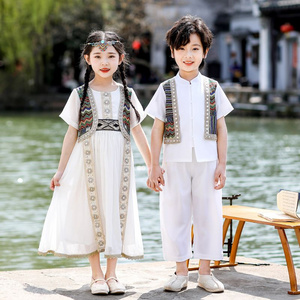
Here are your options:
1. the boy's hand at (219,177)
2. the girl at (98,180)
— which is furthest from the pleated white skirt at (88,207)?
the boy's hand at (219,177)

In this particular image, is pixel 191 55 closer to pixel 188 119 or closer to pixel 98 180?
pixel 188 119

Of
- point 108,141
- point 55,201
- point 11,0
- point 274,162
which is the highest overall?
point 11,0

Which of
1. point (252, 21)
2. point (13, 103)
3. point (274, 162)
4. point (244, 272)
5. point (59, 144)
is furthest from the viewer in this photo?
point (252, 21)

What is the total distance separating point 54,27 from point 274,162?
1776 centimetres

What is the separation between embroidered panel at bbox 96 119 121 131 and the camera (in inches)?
187

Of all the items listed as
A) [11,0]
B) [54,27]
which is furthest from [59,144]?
[54,27]

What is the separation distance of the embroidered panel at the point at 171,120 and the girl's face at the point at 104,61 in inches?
12.8

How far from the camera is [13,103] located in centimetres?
3020

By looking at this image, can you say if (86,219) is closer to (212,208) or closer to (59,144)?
(212,208)

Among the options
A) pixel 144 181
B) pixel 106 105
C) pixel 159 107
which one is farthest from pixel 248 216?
pixel 144 181

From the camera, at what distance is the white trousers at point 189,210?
15.3 feet

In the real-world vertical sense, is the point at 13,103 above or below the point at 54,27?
below

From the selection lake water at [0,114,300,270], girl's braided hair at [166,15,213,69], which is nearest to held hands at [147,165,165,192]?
girl's braided hair at [166,15,213,69]

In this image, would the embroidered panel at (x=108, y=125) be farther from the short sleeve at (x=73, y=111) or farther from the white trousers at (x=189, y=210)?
the white trousers at (x=189, y=210)
